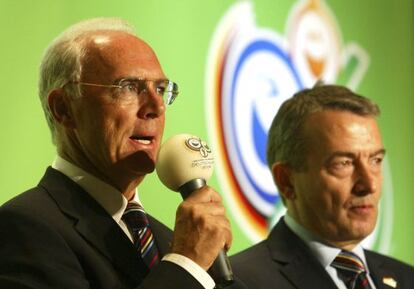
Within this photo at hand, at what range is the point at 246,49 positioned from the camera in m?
3.49

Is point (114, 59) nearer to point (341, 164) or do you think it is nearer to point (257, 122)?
point (341, 164)

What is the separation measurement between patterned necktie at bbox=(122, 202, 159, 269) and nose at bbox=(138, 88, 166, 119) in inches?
8.7

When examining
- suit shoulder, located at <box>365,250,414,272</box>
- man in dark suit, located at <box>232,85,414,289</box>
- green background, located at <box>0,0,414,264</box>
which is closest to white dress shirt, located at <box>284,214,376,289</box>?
man in dark suit, located at <box>232,85,414,289</box>

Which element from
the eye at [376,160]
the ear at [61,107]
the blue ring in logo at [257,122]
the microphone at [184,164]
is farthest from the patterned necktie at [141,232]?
the blue ring in logo at [257,122]

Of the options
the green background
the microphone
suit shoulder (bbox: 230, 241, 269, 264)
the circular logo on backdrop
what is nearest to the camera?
the microphone

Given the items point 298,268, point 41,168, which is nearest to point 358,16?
point 298,268

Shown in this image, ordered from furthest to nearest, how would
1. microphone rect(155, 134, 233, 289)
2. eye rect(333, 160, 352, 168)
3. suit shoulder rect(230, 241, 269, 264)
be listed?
eye rect(333, 160, 352, 168) → suit shoulder rect(230, 241, 269, 264) → microphone rect(155, 134, 233, 289)

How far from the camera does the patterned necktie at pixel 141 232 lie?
5.97 feet

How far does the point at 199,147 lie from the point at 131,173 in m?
0.18

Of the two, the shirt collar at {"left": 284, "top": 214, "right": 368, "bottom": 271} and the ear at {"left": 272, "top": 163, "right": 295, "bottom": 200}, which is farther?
the ear at {"left": 272, "top": 163, "right": 295, "bottom": 200}

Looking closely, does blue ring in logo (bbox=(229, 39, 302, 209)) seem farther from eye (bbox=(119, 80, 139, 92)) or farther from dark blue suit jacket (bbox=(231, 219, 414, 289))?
eye (bbox=(119, 80, 139, 92))

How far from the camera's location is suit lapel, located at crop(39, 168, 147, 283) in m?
1.73

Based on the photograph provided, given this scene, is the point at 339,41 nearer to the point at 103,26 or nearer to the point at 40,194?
the point at 103,26

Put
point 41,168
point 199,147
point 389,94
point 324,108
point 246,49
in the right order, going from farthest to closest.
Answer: point 389,94 → point 246,49 → point 324,108 → point 41,168 → point 199,147
